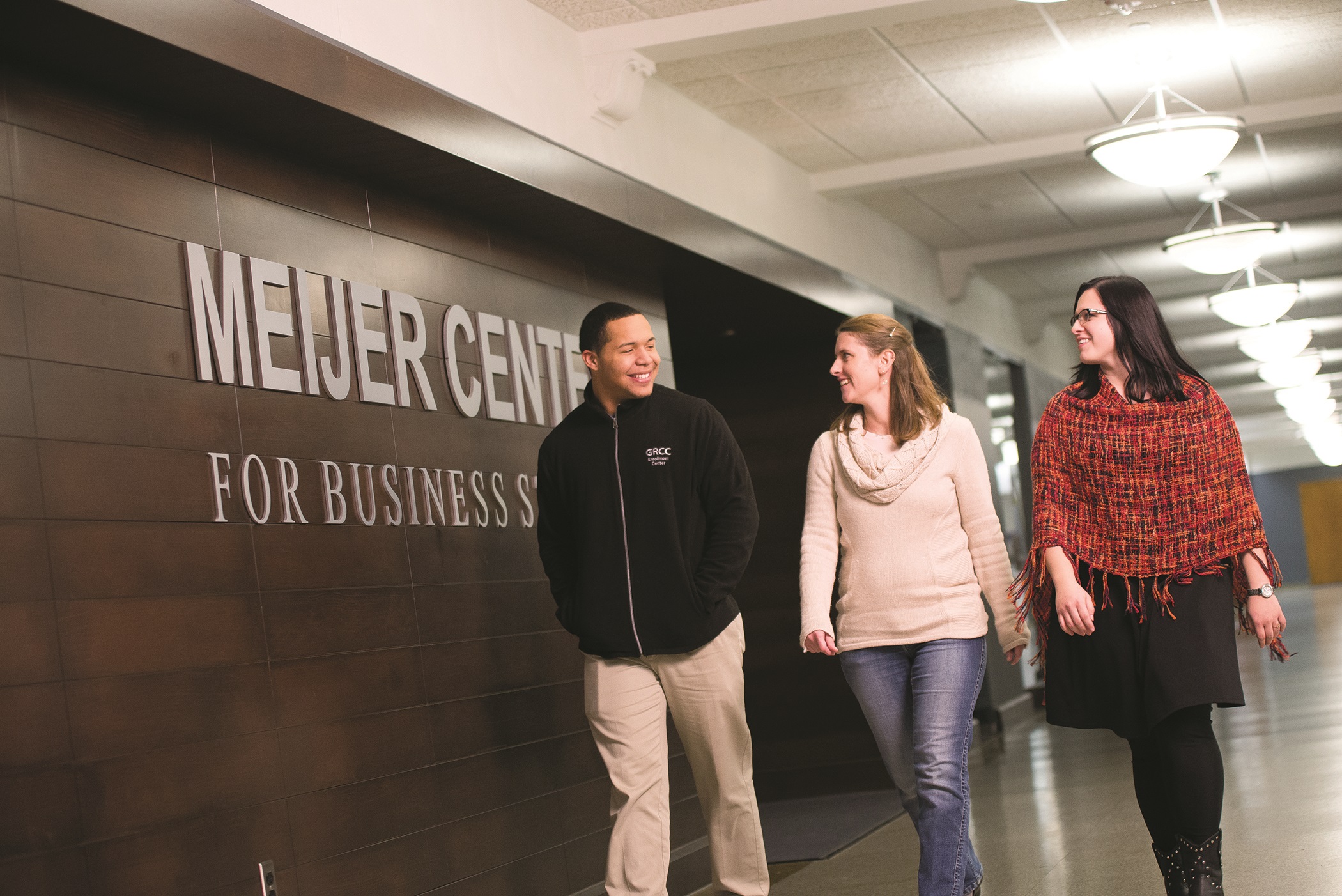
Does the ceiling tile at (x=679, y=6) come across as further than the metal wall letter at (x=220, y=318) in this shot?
Yes

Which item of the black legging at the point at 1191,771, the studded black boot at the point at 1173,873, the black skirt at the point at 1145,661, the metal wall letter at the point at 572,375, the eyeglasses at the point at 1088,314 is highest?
the metal wall letter at the point at 572,375

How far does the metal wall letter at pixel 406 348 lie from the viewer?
3816 mm

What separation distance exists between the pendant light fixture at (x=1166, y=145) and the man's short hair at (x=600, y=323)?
3321 mm

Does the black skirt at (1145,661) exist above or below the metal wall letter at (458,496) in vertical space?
below

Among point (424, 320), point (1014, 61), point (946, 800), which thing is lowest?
point (946, 800)

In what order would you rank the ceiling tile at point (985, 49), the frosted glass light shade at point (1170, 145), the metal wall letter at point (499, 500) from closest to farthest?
the metal wall letter at point (499, 500)
the ceiling tile at point (985, 49)
the frosted glass light shade at point (1170, 145)

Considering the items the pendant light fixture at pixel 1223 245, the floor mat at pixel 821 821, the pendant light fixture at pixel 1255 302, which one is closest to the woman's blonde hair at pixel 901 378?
the floor mat at pixel 821 821

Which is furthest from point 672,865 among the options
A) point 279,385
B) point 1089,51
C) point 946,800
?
point 1089,51

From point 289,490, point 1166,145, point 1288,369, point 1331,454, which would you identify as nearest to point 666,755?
point 289,490

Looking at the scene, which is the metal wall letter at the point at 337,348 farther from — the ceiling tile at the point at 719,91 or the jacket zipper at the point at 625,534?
the ceiling tile at the point at 719,91

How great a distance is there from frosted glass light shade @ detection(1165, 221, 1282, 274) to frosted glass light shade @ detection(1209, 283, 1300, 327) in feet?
4.22

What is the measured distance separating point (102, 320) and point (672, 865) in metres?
2.66

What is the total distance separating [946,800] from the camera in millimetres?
2955

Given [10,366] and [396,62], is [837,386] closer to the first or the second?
[396,62]
